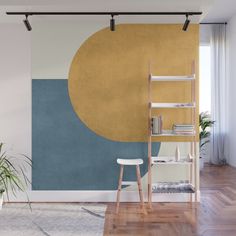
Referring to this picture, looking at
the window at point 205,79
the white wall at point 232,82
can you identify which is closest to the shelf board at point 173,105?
the white wall at point 232,82

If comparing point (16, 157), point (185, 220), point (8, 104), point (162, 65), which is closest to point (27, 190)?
point (16, 157)

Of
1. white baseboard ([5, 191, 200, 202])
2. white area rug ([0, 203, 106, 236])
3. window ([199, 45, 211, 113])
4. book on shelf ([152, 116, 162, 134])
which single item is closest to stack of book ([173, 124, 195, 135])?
book on shelf ([152, 116, 162, 134])

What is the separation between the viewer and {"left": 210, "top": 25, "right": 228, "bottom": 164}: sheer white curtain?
752 cm

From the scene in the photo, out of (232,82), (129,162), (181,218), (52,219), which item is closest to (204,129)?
(232,82)

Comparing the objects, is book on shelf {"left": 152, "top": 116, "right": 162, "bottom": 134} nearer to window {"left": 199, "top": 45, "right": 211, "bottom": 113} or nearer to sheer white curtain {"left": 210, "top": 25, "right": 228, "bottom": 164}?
sheer white curtain {"left": 210, "top": 25, "right": 228, "bottom": 164}

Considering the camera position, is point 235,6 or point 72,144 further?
point 235,6

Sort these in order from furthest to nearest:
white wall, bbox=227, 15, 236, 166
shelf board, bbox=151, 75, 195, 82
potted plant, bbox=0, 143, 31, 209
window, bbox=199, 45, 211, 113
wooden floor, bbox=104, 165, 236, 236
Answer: window, bbox=199, 45, 211, 113 → white wall, bbox=227, 15, 236, 166 → potted plant, bbox=0, 143, 31, 209 → shelf board, bbox=151, 75, 195, 82 → wooden floor, bbox=104, 165, 236, 236

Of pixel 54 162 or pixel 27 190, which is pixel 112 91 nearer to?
pixel 54 162

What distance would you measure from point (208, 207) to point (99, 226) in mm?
1552

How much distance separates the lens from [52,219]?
3.87 metres

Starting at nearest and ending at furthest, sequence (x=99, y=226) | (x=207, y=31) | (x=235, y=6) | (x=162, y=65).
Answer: (x=99, y=226), (x=162, y=65), (x=235, y=6), (x=207, y=31)

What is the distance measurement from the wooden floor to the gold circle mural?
3.37 ft

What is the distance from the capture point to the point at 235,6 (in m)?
6.52

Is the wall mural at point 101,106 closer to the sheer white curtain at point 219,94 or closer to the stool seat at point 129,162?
the stool seat at point 129,162
